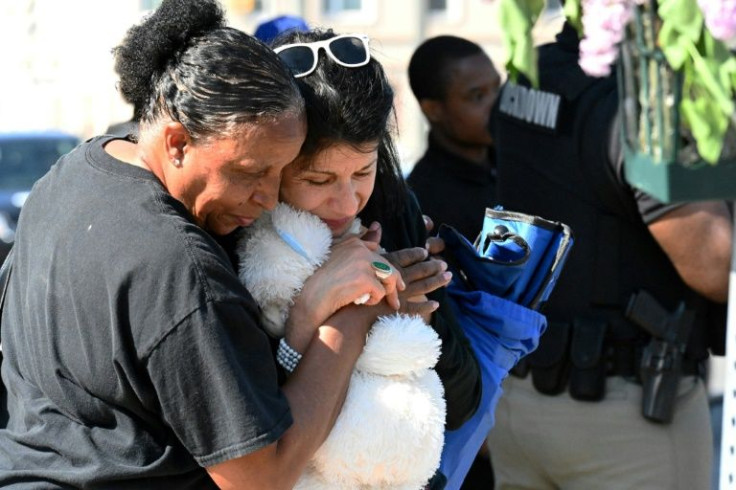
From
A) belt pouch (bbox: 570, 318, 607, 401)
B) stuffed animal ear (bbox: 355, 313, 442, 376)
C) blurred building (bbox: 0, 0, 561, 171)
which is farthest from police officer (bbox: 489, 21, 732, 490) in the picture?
blurred building (bbox: 0, 0, 561, 171)

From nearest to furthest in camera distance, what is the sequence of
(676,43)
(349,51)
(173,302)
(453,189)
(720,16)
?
(720,16), (676,43), (173,302), (349,51), (453,189)

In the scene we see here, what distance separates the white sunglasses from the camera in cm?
225

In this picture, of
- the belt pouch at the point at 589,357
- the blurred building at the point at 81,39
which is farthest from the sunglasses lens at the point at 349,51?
the blurred building at the point at 81,39

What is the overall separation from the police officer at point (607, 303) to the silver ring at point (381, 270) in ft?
3.35

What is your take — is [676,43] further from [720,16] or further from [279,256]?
[279,256]

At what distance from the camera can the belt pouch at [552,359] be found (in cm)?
327

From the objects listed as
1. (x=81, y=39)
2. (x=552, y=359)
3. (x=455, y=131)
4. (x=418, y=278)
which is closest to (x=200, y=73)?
(x=418, y=278)

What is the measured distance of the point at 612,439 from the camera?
10.6ft

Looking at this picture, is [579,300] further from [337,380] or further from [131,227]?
[131,227]

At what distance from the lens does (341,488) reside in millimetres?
2184

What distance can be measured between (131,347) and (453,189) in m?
2.48

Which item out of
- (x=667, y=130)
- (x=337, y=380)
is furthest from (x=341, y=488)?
(x=667, y=130)

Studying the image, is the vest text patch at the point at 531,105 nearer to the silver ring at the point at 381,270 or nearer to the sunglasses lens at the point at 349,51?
the sunglasses lens at the point at 349,51

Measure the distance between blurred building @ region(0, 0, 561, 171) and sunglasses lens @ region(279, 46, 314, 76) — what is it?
2063cm
